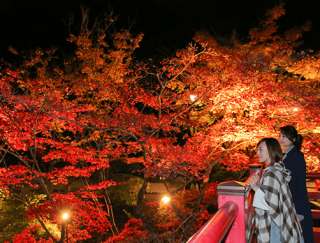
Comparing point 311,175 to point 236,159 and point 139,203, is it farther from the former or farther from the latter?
point 139,203

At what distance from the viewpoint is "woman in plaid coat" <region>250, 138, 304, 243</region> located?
2898 mm

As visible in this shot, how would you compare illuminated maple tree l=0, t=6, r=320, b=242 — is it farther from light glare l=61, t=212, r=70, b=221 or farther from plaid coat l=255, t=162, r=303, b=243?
plaid coat l=255, t=162, r=303, b=243

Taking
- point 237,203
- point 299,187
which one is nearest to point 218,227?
point 237,203

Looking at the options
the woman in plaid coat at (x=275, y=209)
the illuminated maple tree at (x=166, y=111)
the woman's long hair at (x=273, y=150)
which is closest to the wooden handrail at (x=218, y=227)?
the woman in plaid coat at (x=275, y=209)

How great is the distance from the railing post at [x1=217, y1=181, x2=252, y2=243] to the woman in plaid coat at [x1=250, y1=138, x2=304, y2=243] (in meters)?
0.12

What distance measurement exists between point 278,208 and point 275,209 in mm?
33

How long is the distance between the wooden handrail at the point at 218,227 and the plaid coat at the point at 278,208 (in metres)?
0.33

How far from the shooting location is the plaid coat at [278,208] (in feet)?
9.50

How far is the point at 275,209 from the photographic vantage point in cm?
290

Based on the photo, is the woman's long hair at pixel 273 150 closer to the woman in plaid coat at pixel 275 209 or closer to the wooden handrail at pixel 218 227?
the woman in plaid coat at pixel 275 209

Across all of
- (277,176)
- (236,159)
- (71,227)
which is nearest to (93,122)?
(71,227)

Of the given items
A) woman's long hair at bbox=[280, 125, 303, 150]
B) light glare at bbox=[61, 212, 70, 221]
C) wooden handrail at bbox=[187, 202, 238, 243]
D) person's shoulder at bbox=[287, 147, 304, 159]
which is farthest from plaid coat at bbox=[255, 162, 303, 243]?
light glare at bbox=[61, 212, 70, 221]

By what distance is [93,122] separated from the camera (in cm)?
952

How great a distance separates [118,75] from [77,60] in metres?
2.88
